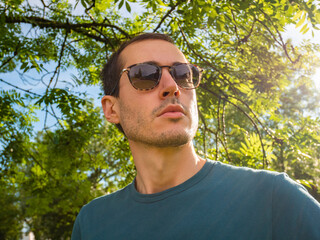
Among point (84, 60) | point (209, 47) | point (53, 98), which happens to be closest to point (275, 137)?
point (209, 47)

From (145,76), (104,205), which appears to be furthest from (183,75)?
(104,205)

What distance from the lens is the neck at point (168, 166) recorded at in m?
1.66

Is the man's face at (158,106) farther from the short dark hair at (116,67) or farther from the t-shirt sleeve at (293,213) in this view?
the t-shirt sleeve at (293,213)

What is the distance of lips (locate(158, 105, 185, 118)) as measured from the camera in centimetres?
165

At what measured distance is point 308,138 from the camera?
3.92 meters

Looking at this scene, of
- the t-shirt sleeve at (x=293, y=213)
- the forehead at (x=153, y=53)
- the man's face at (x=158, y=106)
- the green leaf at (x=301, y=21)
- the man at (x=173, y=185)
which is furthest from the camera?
the green leaf at (x=301, y=21)

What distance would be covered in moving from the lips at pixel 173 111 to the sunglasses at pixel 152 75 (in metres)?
0.24

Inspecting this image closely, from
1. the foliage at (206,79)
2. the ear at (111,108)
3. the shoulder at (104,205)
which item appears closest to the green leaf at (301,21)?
the foliage at (206,79)

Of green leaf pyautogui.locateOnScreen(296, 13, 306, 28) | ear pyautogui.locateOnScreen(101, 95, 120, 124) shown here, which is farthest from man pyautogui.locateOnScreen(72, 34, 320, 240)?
green leaf pyautogui.locateOnScreen(296, 13, 306, 28)

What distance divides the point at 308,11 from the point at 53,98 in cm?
381

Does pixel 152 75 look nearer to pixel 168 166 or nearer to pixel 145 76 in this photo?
pixel 145 76

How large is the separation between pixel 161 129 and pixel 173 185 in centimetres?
35

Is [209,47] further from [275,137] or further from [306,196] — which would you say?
[306,196]

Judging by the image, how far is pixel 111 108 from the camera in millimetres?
2205
